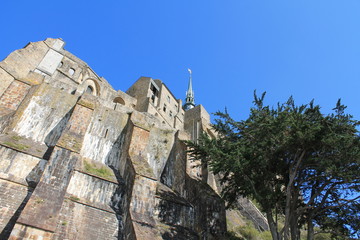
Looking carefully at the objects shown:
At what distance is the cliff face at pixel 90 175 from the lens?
879 centimetres

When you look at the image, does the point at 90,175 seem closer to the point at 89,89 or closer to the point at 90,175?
the point at 90,175

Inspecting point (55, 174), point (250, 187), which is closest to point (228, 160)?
point (250, 187)

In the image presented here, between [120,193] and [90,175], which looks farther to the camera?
[120,193]

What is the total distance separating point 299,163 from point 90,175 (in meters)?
9.31

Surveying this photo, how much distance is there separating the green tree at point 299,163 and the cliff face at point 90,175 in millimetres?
2894

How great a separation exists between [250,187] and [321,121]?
413 centimetres

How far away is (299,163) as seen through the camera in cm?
1017

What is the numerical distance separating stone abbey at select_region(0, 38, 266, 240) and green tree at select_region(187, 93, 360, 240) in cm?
283

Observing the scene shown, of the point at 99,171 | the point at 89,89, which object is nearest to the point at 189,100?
the point at 89,89

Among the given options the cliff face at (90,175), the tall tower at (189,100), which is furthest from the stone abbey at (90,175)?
the tall tower at (189,100)

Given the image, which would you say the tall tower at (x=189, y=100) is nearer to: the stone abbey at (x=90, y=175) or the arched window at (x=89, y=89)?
the arched window at (x=89, y=89)

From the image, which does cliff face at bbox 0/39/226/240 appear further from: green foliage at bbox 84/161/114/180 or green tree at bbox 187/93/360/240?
green tree at bbox 187/93/360/240

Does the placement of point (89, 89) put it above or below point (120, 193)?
above

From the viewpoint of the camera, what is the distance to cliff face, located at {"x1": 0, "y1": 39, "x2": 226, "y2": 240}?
879 centimetres
